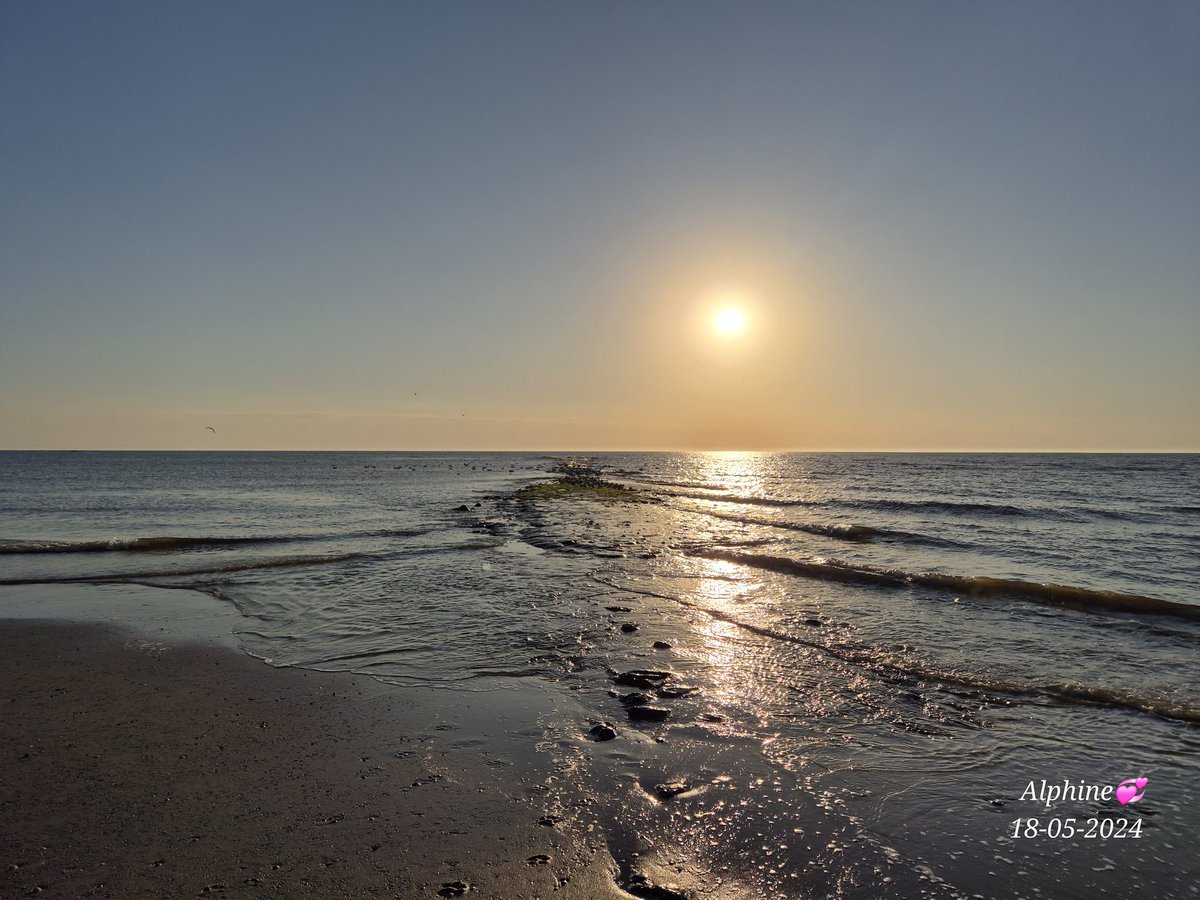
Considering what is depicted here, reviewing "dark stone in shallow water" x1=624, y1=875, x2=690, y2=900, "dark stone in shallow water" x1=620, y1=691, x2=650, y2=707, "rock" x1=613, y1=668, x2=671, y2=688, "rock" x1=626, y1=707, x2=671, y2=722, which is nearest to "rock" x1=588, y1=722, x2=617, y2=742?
"rock" x1=626, y1=707, x2=671, y2=722

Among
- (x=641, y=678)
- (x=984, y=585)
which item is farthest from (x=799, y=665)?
(x=984, y=585)

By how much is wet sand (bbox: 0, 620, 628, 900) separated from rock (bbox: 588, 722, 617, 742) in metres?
1.43

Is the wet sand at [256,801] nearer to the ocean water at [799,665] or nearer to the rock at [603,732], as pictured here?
the ocean water at [799,665]

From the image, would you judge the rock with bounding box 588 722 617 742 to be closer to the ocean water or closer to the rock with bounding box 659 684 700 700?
the ocean water

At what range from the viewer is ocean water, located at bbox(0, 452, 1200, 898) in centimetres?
560

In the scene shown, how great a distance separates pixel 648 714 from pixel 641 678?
1.50m

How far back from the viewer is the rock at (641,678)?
9.76 meters

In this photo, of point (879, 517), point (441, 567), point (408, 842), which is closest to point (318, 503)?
point (441, 567)

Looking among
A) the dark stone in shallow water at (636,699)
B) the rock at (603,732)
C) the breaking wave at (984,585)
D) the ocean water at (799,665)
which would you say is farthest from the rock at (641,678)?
the breaking wave at (984,585)

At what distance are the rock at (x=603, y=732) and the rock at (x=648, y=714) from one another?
1.86 feet

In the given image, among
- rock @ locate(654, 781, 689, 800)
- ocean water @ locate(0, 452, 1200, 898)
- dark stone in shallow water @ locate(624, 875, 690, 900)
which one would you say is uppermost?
dark stone in shallow water @ locate(624, 875, 690, 900)

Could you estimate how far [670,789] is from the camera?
6.35m

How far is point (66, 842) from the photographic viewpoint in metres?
5.29

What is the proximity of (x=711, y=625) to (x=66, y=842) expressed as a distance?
11.0 metres
